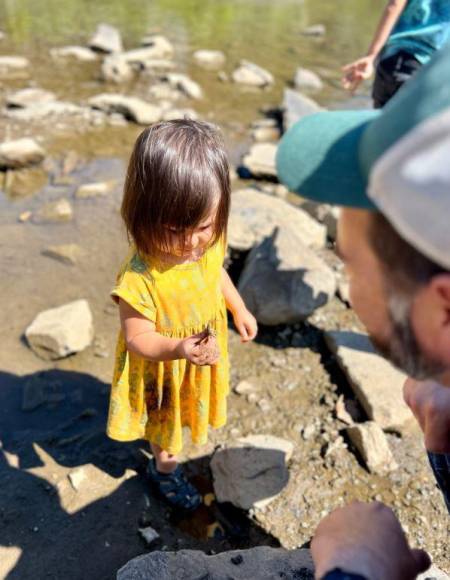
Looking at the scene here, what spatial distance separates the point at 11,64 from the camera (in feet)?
24.1

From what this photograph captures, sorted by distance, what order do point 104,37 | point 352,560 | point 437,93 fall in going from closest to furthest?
point 437,93, point 352,560, point 104,37

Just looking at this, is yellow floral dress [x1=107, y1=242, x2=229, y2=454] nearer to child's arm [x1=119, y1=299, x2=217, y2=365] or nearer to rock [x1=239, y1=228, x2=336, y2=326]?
child's arm [x1=119, y1=299, x2=217, y2=365]

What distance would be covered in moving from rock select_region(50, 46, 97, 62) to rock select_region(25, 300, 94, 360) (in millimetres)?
5882

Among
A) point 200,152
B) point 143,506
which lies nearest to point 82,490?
point 143,506

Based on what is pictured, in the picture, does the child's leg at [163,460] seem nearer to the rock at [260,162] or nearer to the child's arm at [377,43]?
the child's arm at [377,43]

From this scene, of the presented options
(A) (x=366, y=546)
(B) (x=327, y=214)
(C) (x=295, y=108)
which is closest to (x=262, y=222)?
(B) (x=327, y=214)

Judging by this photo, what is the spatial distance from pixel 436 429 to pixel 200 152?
43.2 inches

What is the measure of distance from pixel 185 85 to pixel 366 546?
684 cm

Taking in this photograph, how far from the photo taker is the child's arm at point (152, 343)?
1.96m

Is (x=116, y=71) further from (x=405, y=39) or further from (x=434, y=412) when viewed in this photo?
(x=434, y=412)

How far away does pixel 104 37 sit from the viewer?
879 centimetres

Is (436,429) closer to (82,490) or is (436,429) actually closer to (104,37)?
(82,490)

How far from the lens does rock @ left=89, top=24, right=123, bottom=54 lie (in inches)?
336

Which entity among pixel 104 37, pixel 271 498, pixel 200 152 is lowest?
pixel 104 37
